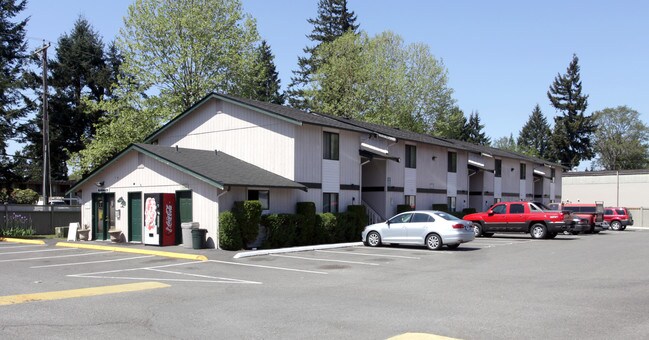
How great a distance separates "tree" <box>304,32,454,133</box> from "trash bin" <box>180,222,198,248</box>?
113 ft

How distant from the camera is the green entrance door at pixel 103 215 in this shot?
26562mm

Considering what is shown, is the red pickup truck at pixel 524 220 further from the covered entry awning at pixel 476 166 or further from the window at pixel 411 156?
the covered entry awning at pixel 476 166

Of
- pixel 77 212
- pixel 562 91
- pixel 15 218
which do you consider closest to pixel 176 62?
pixel 77 212

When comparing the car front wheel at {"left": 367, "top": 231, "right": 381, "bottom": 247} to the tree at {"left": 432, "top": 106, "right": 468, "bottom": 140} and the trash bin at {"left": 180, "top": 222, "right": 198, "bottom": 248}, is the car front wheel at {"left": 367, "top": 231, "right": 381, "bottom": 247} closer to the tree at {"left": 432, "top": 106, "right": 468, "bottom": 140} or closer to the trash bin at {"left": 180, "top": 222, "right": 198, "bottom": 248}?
the trash bin at {"left": 180, "top": 222, "right": 198, "bottom": 248}

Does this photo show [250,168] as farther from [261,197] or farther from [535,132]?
[535,132]

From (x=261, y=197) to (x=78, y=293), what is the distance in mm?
13018

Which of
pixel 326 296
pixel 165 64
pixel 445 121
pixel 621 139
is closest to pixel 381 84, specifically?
pixel 445 121

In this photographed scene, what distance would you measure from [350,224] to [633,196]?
4534cm

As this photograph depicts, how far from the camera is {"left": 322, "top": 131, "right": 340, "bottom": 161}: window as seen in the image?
91.3 ft

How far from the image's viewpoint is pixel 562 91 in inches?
3467

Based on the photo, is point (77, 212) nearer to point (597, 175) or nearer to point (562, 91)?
point (597, 175)

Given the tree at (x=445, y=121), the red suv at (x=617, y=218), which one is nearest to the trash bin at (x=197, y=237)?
the red suv at (x=617, y=218)

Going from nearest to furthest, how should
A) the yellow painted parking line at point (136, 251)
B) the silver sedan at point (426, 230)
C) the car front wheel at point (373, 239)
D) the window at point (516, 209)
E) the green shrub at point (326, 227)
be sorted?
1. the yellow painted parking line at point (136, 251)
2. the silver sedan at point (426, 230)
3. the car front wheel at point (373, 239)
4. the green shrub at point (326, 227)
5. the window at point (516, 209)

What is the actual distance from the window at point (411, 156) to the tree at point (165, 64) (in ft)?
51.5
